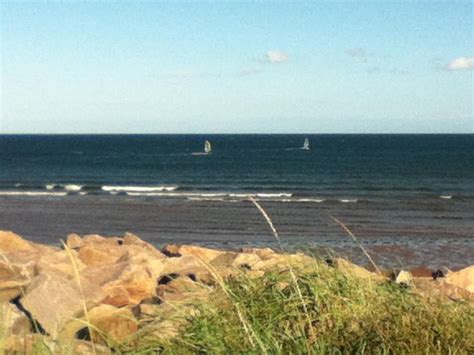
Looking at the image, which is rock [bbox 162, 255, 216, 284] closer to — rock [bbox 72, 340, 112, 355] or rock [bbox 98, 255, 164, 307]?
rock [bbox 98, 255, 164, 307]

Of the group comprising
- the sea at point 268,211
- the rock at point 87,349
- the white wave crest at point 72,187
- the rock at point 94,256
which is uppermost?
the rock at point 87,349

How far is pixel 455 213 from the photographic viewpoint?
28.5 m

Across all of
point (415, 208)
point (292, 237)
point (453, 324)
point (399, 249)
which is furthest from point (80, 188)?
point (453, 324)

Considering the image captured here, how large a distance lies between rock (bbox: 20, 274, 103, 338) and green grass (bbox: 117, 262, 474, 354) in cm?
100

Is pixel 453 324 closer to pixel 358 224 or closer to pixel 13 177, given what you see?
pixel 358 224

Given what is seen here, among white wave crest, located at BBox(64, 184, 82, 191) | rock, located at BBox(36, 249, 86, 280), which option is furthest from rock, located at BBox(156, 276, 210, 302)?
white wave crest, located at BBox(64, 184, 82, 191)

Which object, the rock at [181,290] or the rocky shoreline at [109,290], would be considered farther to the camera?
the rock at [181,290]

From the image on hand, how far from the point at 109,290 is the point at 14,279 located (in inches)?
28.4

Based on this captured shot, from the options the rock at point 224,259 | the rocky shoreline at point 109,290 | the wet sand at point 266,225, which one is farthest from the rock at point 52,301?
the wet sand at point 266,225

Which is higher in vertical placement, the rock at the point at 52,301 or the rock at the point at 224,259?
the rock at the point at 52,301

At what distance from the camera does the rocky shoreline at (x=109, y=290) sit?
17.6 feet

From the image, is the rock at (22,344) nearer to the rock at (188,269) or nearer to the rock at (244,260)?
the rock at (188,269)

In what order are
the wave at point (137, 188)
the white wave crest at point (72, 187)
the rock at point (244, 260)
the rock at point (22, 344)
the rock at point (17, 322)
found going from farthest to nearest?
the white wave crest at point (72, 187) < the wave at point (137, 188) < the rock at point (244, 260) < the rock at point (17, 322) < the rock at point (22, 344)

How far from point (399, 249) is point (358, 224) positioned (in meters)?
6.27
